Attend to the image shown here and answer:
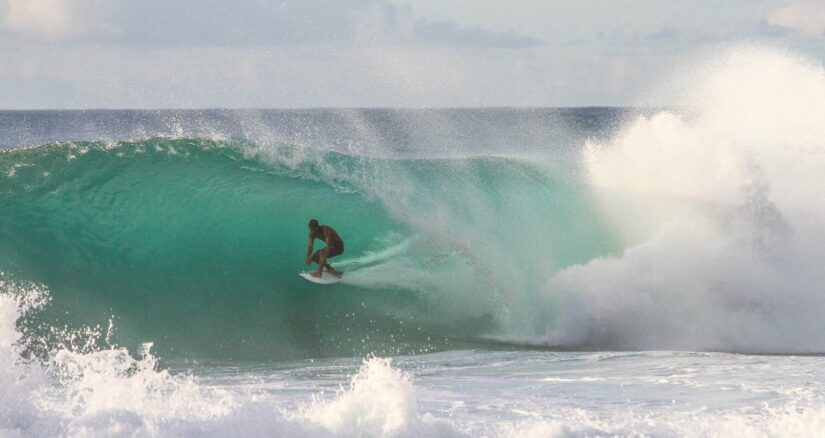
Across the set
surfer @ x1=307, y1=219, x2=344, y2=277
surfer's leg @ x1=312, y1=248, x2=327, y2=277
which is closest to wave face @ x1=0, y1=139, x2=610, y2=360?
surfer's leg @ x1=312, y1=248, x2=327, y2=277

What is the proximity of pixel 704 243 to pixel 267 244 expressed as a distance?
6245mm

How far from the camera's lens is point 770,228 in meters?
14.4

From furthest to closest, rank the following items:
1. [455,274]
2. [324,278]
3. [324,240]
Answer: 1. [455,274]
2. [324,278]
3. [324,240]

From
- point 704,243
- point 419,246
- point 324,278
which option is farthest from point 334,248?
point 704,243

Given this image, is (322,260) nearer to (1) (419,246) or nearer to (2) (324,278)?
(2) (324,278)

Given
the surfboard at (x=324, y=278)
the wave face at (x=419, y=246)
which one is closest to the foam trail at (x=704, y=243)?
the wave face at (x=419, y=246)

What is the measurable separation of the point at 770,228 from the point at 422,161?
18.7ft

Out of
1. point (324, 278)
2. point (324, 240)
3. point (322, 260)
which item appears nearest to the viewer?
point (324, 240)

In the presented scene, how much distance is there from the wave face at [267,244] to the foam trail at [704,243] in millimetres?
802

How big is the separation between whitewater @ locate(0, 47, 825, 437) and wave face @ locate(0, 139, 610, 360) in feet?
0.11

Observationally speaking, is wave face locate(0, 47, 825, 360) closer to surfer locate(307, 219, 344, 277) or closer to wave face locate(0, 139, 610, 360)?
wave face locate(0, 139, 610, 360)

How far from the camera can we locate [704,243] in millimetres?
14203

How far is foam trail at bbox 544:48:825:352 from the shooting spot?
13.0 metres

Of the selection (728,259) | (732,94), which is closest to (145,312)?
(728,259)
